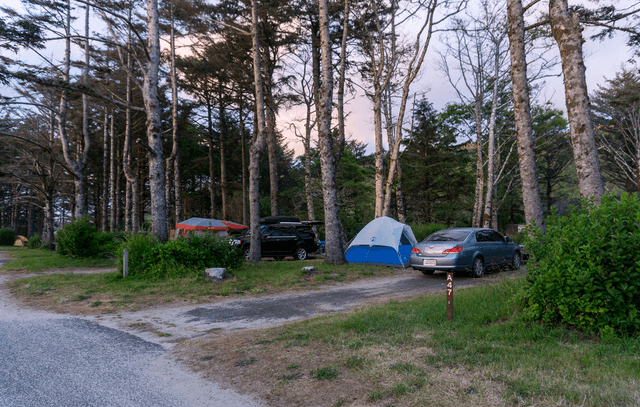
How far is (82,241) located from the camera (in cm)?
1675

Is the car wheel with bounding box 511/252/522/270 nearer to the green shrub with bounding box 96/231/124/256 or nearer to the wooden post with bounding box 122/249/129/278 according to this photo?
the wooden post with bounding box 122/249/129/278

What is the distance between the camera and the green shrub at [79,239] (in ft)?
54.6

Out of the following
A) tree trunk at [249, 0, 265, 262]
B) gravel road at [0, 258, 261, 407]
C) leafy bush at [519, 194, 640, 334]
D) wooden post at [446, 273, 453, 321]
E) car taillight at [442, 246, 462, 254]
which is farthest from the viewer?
tree trunk at [249, 0, 265, 262]

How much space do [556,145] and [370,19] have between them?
23.0m

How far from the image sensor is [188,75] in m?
24.5

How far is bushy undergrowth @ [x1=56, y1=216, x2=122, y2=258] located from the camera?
1666cm

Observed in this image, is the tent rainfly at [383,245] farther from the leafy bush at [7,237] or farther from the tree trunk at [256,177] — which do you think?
the leafy bush at [7,237]

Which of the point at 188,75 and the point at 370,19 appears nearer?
the point at 370,19

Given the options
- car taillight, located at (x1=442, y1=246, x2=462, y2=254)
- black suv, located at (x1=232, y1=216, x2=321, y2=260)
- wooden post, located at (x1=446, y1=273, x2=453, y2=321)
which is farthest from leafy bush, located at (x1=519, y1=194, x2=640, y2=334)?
black suv, located at (x1=232, y1=216, x2=321, y2=260)

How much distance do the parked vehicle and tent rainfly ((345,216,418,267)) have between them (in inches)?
64.1

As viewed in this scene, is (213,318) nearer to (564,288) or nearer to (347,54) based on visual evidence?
(564,288)

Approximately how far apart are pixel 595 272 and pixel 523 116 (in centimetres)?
500

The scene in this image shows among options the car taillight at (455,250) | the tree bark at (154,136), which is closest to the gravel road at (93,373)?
the tree bark at (154,136)

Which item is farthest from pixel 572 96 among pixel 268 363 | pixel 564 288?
pixel 268 363
